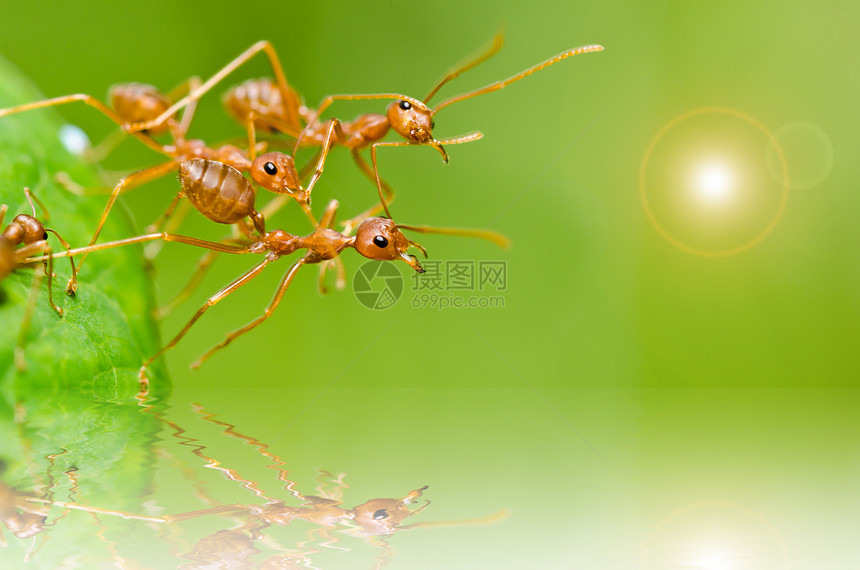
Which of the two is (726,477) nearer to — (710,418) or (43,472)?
(710,418)

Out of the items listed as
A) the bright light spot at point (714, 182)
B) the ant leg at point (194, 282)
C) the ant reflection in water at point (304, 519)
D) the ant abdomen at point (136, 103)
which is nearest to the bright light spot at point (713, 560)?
the ant reflection in water at point (304, 519)

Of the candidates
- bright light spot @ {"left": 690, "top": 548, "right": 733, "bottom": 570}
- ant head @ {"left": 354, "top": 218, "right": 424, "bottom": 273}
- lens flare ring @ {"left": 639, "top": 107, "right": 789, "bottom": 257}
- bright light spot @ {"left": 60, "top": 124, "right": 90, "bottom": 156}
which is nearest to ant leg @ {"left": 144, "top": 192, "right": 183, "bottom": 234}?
bright light spot @ {"left": 60, "top": 124, "right": 90, "bottom": 156}

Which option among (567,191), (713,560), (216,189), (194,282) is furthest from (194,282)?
(713,560)

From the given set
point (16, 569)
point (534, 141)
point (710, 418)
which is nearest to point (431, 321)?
point (534, 141)

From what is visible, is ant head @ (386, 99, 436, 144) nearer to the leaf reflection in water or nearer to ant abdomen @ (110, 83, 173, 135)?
ant abdomen @ (110, 83, 173, 135)

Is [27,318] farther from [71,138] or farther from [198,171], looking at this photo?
[71,138]

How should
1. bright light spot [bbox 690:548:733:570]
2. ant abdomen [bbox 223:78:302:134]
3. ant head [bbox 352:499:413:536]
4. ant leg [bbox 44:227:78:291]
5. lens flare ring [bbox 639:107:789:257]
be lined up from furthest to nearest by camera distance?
lens flare ring [bbox 639:107:789:257] → ant abdomen [bbox 223:78:302:134] → ant leg [bbox 44:227:78:291] → ant head [bbox 352:499:413:536] → bright light spot [bbox 690:548:733:570]

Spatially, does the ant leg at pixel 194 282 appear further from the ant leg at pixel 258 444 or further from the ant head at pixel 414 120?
the ant head at pixel 414 120

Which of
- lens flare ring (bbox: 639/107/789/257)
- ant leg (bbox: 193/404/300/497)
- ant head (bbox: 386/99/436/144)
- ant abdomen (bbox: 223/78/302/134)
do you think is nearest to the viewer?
ant leg (bbox: 193/404/300/497)
